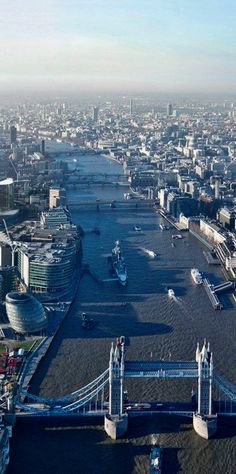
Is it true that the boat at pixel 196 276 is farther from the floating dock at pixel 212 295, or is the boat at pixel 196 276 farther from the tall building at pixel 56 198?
the tall building at pixel 56 198

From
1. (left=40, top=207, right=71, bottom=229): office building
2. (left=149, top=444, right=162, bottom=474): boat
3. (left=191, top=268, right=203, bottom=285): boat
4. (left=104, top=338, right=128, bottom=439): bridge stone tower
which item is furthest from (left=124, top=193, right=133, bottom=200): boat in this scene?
(left=149, top=444, right=162, bottom=474): boat

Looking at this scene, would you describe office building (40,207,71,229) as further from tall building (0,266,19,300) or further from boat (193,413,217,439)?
boat (193,413,217,439)

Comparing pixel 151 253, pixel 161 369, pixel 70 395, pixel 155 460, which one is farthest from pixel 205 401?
pixel 151 253

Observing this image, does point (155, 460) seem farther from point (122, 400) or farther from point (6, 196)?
point (6, 196)

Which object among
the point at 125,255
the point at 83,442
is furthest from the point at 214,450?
the point at 125,255

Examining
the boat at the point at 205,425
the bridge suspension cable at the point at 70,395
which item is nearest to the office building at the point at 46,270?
the bridge suspension cable at the point at 70,395

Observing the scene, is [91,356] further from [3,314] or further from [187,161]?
[187,161]
